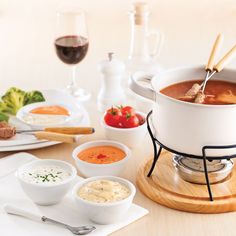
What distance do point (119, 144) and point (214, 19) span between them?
2016 millimetres

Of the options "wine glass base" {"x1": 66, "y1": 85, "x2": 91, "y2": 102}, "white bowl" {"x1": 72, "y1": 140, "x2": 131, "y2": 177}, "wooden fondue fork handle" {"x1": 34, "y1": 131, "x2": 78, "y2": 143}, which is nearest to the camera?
"white bowl" {"x1": 72, "y1": 140, "x2": 131, "y2": 177}

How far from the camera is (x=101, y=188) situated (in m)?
1.78

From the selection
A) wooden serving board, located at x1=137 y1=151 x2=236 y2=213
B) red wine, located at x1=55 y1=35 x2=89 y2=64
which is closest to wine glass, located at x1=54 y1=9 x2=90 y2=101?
red wine, located at x1=55 y1=35 x2=89 y2=64

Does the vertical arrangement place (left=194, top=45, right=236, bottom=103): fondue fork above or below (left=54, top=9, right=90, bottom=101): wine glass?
above

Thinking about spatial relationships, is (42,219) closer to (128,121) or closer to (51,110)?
(128,121)

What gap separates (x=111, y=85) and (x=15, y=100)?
0.38 m

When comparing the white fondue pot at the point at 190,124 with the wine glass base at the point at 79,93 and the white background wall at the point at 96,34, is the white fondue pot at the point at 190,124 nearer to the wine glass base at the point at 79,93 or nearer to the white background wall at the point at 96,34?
the wine glass base at the point at 79,93

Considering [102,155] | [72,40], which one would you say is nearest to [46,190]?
[102,155]

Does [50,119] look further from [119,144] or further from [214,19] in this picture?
[214,19]

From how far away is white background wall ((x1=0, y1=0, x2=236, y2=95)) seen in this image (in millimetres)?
3123

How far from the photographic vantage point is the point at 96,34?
144 inches

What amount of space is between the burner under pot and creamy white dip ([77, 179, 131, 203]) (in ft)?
0.76

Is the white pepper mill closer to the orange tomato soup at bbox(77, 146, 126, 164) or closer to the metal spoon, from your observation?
the orange tomato soup at bbox(77, 146, 126, 164)

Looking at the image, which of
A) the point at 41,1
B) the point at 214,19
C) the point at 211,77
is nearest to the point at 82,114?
the point at 211,77
